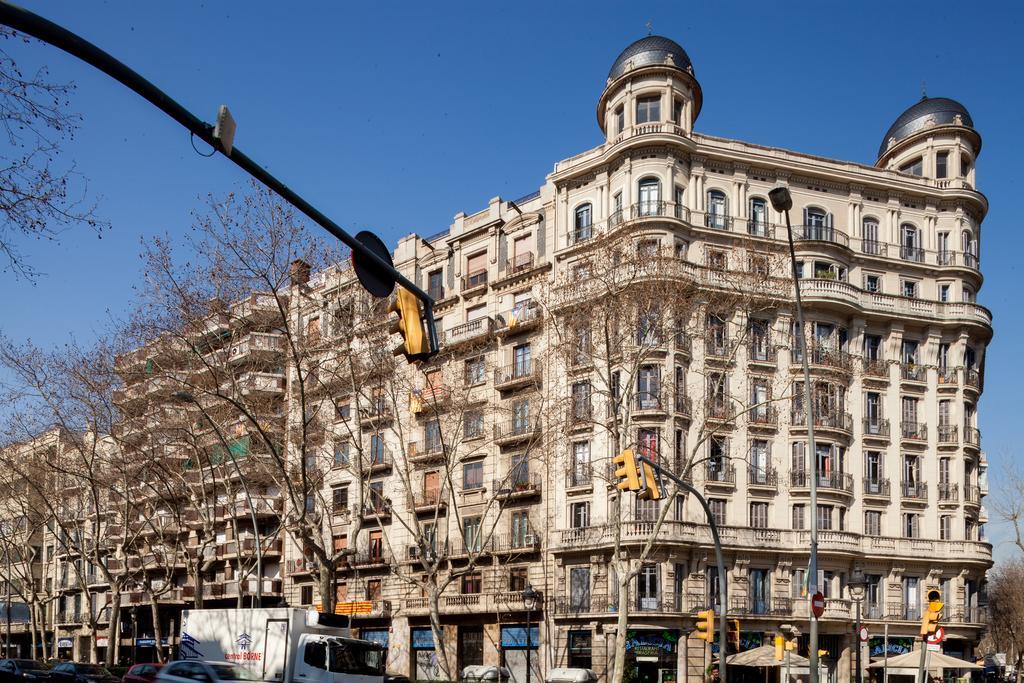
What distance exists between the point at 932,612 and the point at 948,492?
29.5m

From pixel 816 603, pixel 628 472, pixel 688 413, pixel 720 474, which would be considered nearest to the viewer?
pixel 816 603

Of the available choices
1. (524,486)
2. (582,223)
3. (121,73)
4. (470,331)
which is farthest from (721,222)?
(121,73)

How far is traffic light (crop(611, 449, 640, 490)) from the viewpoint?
20.8 m

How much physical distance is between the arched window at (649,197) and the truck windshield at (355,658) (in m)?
22.8

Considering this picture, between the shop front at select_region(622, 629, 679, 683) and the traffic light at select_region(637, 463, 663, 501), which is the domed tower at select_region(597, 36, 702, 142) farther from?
the traffic light at select_region(637, 463, 663, 501)

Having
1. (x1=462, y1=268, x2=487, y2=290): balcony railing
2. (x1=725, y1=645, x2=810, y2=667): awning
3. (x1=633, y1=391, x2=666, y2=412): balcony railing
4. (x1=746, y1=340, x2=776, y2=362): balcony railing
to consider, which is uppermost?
(x1=462, y1=268, x2=487, y2=290): balcony railing

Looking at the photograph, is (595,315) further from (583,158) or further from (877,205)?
(877,205)

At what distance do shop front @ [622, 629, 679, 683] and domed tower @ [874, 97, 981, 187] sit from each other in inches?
976

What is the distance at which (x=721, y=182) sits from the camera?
45219mm

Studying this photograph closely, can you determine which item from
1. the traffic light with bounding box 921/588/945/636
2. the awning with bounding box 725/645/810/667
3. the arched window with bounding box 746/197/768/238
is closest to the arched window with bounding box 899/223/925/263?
the arched window with bounding box 746/197/768/238

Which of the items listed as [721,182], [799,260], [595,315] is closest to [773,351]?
[799,260]

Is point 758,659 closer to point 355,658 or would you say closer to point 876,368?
point 876,368

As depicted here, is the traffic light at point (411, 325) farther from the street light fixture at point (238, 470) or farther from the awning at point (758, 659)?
the awning at point (758, 659)

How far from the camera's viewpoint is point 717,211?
4525 centimetres
